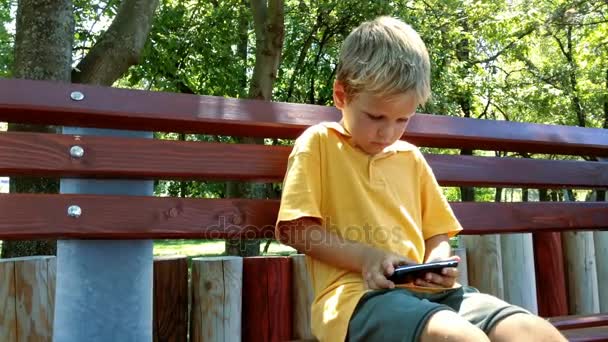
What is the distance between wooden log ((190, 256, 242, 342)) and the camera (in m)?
2.33

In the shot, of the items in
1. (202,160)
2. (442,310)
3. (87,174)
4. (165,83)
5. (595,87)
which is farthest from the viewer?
(595,87)

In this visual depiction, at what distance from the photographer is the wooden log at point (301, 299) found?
256 centimetres

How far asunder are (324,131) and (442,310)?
0.80 meters

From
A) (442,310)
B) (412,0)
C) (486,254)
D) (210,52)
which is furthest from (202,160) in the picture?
(412,0)

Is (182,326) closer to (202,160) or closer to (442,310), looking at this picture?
(202,160)

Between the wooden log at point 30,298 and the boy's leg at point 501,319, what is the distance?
138cm

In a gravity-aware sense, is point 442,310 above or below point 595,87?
below

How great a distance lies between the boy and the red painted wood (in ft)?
4.12

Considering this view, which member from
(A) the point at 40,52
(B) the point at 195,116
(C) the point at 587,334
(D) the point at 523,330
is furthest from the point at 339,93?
(A) the point at 40,52

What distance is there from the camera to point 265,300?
2502mm

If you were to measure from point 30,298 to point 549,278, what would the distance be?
2.58 metres

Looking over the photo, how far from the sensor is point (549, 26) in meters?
14.2

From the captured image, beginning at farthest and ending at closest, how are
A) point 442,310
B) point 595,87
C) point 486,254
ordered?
point 595,87 < point 486,254 < point 442,310

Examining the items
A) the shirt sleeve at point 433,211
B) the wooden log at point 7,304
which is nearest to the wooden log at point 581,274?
the shirt sleeve at point 433,211
